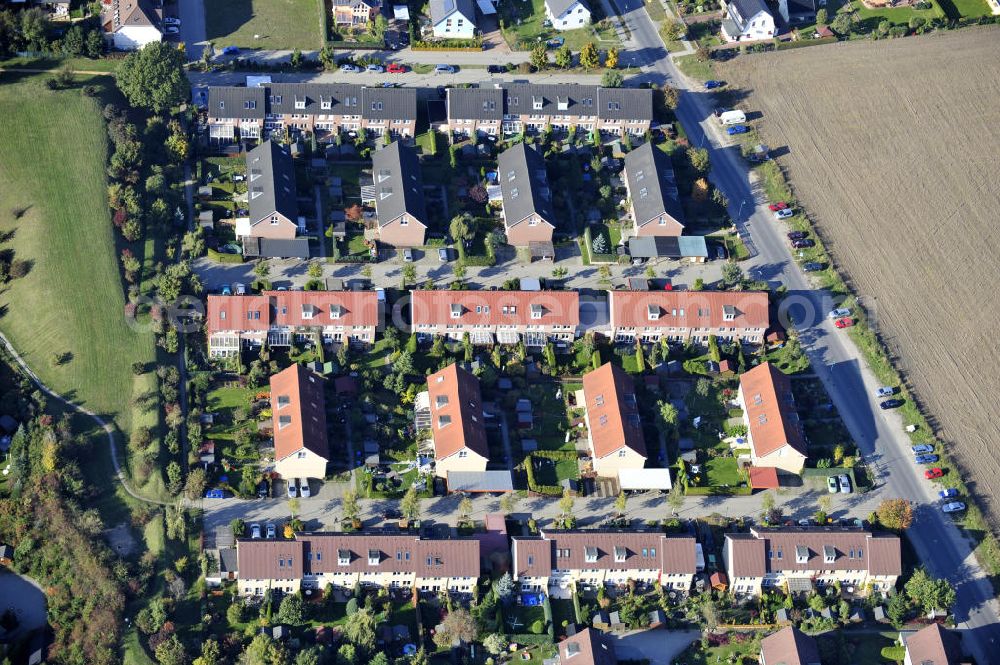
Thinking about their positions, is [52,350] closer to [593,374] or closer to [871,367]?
[593,374]

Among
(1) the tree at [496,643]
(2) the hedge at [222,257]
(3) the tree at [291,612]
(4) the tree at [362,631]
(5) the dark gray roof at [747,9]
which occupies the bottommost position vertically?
(1) the tree at [496,643]

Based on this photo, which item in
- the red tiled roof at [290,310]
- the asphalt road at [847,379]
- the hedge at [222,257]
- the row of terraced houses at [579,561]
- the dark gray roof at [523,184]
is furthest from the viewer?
the dark gray roof at [523,184]

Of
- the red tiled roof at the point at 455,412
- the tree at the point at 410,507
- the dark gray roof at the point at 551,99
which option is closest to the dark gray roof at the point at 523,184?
the dark gray roof at the point at 551,99

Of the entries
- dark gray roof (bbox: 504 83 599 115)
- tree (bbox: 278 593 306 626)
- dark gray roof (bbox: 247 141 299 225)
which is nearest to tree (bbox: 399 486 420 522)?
tree (bbox: 278 593 306 626)

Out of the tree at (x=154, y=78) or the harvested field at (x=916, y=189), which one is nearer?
the harvested field at (x=916, y=189)

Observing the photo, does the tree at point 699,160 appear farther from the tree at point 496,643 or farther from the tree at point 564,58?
the tree at point 496,643

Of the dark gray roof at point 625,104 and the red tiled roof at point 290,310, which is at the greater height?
the dark gray roof at point 625,104

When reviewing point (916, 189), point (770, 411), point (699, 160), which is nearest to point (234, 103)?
point (699, 160)
